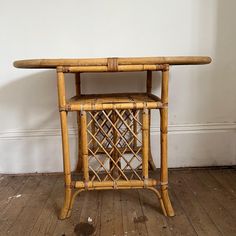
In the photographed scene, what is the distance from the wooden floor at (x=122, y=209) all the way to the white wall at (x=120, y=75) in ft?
0.57

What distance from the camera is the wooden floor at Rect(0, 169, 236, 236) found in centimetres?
97

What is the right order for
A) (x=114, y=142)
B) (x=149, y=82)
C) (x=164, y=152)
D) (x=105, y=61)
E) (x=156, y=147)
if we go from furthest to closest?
1. (x=156, y=147)
2. (x=149, y=82)
3. (x=114, y=142)
4. (x=164, y=152)
5. (x=105, y=61)

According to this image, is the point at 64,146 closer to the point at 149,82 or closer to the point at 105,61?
the point at 105,61

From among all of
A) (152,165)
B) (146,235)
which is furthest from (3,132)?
(146,235)

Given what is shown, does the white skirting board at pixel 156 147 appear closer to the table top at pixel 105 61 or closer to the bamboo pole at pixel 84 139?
the bamboo pole at pixel 84 139

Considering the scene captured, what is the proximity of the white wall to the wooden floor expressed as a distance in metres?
0.17

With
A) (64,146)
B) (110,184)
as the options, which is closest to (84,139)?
(64,146)

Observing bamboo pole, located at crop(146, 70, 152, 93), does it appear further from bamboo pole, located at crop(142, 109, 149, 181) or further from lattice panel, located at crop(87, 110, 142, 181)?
bamboo pole, located at crop(142, 109, 149, 181)

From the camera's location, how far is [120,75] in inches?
56.3

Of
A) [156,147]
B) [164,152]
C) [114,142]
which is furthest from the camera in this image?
[156,147]

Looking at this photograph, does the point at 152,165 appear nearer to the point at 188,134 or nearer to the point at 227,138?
the point at 188,134

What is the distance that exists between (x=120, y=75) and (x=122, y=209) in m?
0.72

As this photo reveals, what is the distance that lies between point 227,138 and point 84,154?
920 millimetres

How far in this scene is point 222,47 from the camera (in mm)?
1418
